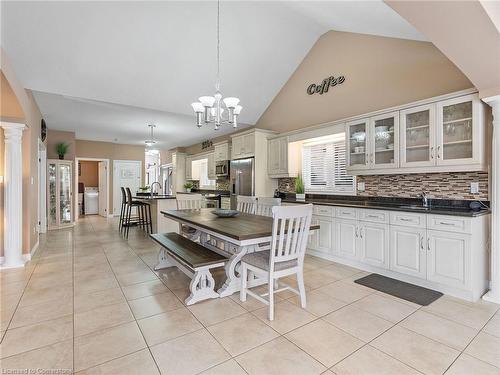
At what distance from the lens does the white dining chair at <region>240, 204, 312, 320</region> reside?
2252 millimetres

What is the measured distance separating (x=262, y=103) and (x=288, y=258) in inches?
167

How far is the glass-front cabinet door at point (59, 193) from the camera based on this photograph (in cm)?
693

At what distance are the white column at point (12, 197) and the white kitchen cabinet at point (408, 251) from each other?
5.18 metres

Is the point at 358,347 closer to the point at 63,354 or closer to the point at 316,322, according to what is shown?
the point at 316,322

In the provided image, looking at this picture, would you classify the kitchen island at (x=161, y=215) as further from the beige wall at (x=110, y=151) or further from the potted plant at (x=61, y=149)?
the beige wall at (x=110, y=151)

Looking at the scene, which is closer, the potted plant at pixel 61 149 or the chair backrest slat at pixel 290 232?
the chair backrest slat at pixel 290 232

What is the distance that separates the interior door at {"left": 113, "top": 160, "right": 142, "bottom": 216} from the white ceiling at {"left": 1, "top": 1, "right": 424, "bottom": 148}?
3895mm

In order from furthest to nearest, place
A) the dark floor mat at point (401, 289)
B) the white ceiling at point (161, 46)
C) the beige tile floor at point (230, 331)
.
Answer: the white ceiling at point (161, 46)
the dark floor mat at point (401, 289)
the beige tile floor at point (230, 331)

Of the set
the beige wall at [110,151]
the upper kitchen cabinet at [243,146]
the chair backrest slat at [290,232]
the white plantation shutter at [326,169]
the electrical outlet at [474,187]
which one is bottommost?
the chair backrest slat at [290,232]

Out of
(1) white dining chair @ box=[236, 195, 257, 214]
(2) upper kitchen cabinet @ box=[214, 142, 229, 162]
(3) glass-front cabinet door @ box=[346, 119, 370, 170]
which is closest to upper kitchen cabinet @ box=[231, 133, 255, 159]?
(2) upper kitchen cabinet @ box=[214, 142, 229, 162]

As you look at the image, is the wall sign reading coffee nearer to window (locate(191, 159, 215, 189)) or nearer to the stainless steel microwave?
the stainless steel microwave

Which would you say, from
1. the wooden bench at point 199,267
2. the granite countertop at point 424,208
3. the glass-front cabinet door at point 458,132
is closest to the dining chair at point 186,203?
the wooden bench at point 199,267

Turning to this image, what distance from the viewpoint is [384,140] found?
359 centimetres

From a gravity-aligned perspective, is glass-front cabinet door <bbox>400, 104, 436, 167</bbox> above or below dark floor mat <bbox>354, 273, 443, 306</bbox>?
above
